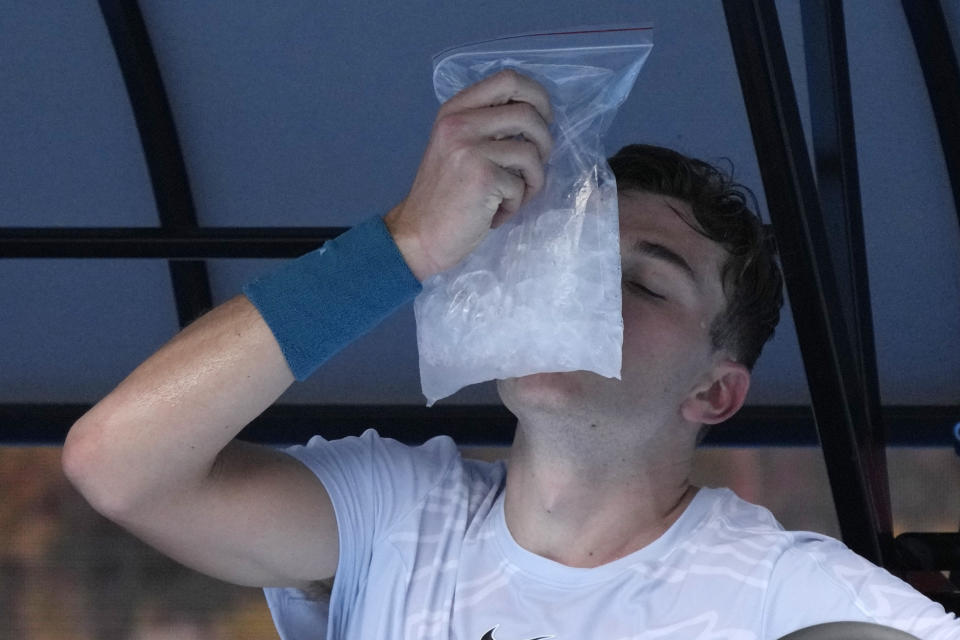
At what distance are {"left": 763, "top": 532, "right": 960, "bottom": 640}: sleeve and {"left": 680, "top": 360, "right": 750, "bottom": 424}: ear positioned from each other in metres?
0.21

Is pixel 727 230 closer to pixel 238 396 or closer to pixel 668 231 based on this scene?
pixel 668 231

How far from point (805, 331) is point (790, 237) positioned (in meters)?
0.13

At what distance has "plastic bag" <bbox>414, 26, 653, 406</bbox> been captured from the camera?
1155mm

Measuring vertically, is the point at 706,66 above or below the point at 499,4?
below

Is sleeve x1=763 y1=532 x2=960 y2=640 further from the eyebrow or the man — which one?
the eyebrow

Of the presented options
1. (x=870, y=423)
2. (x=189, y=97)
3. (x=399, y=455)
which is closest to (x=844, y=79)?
(x=870, y=423)

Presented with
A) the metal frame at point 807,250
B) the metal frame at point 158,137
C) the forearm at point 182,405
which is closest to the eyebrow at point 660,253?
the metal frame at point 807,250

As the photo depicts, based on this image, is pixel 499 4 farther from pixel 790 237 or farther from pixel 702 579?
pixel 702 579

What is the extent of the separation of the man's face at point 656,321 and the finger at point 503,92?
0.30 meters

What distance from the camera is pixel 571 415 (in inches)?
50.6

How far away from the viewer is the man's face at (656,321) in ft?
4.28

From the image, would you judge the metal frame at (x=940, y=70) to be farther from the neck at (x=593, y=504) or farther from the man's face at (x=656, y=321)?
the neck at (x=593, y=504)

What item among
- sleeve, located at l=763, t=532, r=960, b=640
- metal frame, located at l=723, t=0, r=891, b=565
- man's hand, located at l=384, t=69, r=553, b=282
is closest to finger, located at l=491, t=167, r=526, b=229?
man's hand, located at l=384, t=69, r=553, b=282

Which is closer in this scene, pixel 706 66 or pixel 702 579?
pixel 702 579
